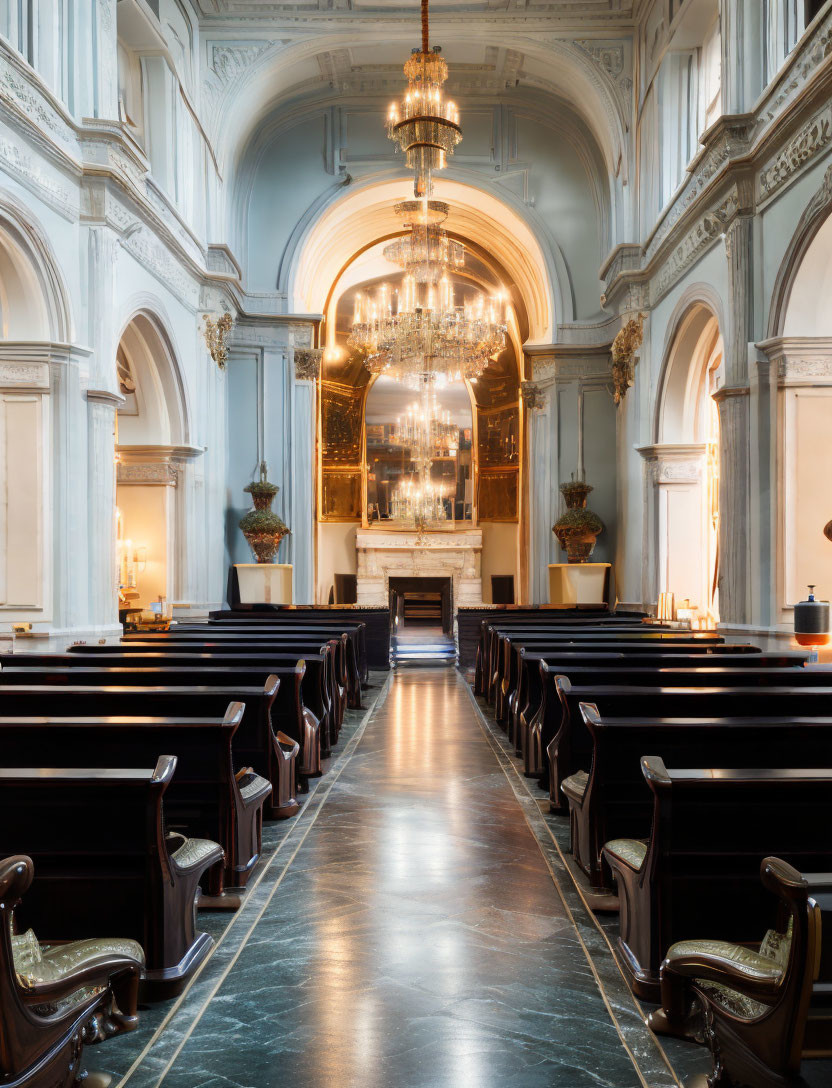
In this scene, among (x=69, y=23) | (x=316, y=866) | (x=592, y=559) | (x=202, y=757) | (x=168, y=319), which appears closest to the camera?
(x=202, y=757)

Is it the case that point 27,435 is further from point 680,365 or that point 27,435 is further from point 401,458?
point 401,458

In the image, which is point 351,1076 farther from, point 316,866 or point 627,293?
point 627,293

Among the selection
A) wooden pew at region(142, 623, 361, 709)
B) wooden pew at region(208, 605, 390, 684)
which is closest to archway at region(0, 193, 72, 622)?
wooden pew at region(142, 623, 361, 709)

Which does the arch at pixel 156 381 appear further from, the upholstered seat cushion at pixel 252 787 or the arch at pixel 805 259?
the upholstered seat cushion at pixel 252 787

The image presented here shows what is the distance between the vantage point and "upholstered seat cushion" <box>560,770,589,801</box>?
425 centimetres

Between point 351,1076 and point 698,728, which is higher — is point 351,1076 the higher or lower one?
the lower one

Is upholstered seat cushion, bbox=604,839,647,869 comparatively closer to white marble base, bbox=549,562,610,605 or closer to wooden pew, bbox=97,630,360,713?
wooden pew, bbox=97,630,360,713

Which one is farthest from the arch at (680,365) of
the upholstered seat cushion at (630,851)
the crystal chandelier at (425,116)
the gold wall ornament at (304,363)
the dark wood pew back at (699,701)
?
the upholstered seat cushion at (630,851)

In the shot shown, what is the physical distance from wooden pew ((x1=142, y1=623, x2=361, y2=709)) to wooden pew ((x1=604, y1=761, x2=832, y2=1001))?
4597 mm

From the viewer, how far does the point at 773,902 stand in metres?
3.04

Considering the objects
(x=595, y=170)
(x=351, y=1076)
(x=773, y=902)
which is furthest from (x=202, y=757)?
(x=595, y=170)

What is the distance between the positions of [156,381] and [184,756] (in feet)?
32.6

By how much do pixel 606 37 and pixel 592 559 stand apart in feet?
26.7

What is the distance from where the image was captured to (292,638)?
8.32 meters
